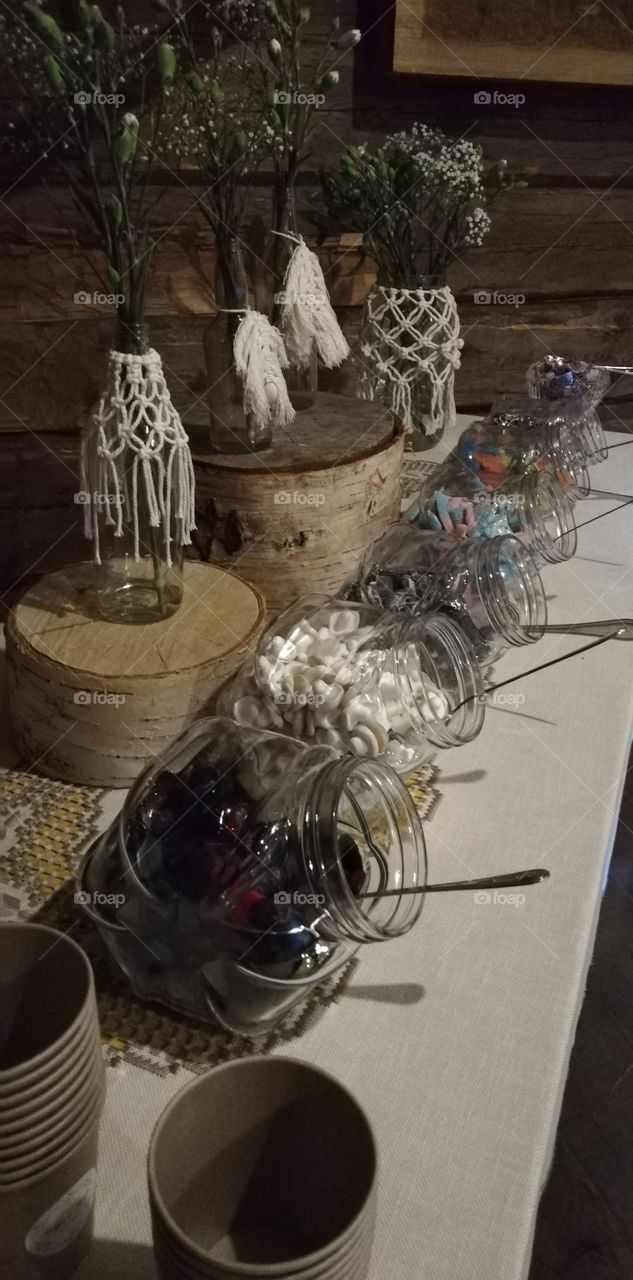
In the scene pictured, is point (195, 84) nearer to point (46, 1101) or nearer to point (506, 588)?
point (506, 588)

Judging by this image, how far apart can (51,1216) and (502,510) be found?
0.81 metres

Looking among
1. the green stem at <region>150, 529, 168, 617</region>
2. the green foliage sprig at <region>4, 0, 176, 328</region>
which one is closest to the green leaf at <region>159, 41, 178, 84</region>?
the green foliage sprig at <region>4, 0, 176, 328</region>

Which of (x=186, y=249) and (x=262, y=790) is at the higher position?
(x=186, y=249)

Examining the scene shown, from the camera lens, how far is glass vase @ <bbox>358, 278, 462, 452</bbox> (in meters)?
1.28

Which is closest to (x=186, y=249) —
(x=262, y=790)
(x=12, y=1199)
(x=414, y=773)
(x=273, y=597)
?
(x=273, y=597)

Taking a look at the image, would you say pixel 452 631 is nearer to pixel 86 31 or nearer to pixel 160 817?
pixel 160 817

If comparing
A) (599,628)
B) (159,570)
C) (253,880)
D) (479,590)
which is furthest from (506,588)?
(253,880)

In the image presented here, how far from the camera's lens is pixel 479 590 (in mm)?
852

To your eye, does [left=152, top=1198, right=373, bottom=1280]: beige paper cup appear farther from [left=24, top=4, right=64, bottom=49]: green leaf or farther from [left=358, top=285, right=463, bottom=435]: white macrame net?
[left=358, top=285, right=463, bottom=435]: white macrame net

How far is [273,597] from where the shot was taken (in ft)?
3.29

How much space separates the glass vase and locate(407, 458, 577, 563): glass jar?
0.69ft

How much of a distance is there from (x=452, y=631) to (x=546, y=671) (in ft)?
0.76

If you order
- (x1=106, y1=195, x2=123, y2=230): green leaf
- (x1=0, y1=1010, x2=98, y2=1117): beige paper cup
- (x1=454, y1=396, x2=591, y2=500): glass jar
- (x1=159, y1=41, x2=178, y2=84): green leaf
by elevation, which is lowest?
(x1=0, y1=1010, x2=98, y2=1117): beige paper cup

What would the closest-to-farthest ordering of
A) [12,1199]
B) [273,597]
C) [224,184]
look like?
[12,1199] < [224,184] < [273,597]
